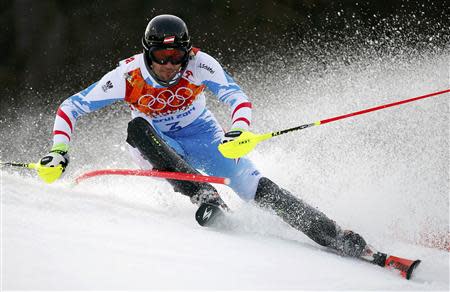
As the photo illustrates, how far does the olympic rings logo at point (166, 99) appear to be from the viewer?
3.18 m

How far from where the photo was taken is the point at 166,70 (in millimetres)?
3002

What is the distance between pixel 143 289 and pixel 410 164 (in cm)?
338

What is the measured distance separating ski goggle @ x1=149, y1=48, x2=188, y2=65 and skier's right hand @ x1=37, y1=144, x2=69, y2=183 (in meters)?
0.76

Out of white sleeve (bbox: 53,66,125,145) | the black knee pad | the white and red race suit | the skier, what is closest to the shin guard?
the skier

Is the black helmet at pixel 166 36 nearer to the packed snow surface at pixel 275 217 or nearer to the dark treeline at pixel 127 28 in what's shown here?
the packed snow surface at pixel 275 217

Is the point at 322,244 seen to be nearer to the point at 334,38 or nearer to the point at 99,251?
the point at 99,251

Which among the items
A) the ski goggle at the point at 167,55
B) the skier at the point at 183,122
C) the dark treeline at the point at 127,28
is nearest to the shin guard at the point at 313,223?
the skier at the point at 183,122

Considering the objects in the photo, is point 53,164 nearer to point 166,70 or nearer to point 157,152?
point 157,152

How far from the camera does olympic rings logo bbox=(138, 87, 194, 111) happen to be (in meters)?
3.18

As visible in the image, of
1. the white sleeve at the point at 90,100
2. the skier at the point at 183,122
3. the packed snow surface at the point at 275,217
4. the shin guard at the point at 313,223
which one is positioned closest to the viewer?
the packed snow surface at the point at 275,217

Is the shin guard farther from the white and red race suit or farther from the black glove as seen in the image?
the black glove

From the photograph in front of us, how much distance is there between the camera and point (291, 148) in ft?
17.3

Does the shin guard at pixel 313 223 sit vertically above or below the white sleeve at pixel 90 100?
below

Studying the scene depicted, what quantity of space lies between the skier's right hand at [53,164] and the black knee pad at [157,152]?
427 millimetres
